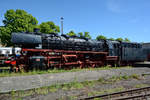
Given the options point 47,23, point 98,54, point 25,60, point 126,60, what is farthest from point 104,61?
point 47,23

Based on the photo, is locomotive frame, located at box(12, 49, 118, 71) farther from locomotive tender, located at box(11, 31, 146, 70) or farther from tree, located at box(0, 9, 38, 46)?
tree, located at box(0, 9, 38, 46)

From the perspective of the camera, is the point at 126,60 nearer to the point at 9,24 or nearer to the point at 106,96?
the point at 106,96

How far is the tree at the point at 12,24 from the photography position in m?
22.5

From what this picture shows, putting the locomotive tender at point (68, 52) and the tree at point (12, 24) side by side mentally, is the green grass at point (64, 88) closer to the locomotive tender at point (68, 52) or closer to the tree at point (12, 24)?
the locomotive tender at point (68, 52)

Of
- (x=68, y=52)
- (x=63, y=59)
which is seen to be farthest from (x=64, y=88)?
(x=68, y=52)

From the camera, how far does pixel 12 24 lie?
22984 millimetres

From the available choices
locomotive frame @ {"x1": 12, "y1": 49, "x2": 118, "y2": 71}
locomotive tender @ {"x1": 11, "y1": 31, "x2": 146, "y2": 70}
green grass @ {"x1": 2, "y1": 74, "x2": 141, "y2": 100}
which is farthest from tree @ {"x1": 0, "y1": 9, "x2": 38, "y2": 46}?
green grass @ {"x1": 2, "y1": 74, "x2": 141, "y2": 100}

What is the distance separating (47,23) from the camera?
104ft

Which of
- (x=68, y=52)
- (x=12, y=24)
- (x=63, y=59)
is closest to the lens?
(x=63, y=59)

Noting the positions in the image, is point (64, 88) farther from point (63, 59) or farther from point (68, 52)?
point (68, 52)

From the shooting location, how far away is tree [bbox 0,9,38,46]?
22.5 metres

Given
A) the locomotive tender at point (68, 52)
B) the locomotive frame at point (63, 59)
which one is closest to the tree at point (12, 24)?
the locomotive tender at point (68, 52)

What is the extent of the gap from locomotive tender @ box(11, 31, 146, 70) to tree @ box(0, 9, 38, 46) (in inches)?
570

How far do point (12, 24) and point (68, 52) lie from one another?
54.9ft
